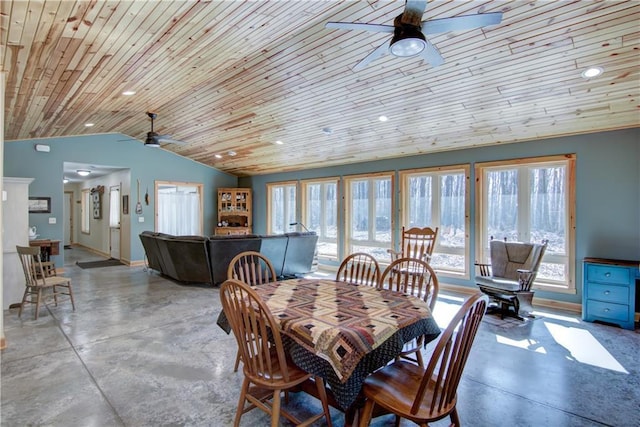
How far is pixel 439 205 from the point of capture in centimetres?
584

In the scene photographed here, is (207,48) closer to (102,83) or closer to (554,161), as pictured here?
(102,83)

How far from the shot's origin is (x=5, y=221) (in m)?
4.39

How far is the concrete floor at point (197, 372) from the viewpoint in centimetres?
221

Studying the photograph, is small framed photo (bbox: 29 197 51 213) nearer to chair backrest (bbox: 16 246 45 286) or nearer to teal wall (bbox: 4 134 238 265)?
teal wall (bbox: 4 134 238 265)

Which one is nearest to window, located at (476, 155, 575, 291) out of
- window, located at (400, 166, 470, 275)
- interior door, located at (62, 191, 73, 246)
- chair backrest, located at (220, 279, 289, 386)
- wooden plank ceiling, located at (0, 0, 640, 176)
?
window, located at (400, 166, 470, 275)

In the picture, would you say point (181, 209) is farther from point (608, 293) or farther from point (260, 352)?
point (608, 293)

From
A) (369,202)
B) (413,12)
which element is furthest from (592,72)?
(369,202)

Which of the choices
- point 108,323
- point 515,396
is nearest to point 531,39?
point 515,396

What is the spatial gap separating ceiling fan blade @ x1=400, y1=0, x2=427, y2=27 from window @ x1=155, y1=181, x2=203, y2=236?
8168 mm

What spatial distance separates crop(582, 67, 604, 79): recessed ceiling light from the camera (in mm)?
3188

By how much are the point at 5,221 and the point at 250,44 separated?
13.1 ft

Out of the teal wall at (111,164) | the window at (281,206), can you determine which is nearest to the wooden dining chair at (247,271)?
the window at (281,206)

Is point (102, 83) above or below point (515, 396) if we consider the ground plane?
above

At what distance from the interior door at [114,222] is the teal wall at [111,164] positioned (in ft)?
1.60
